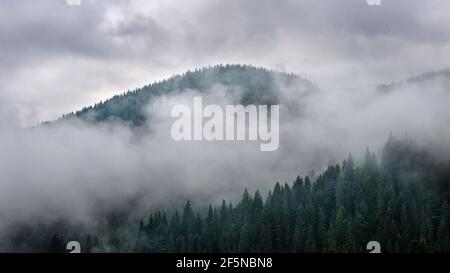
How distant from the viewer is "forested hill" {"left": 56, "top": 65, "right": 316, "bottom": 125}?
43.5 ft

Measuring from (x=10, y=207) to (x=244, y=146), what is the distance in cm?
593

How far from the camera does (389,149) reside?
48.8 feet

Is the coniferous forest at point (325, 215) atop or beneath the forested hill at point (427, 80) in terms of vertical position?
beneath

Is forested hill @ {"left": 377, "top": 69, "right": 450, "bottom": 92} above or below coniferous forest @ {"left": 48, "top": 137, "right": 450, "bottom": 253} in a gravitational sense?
above

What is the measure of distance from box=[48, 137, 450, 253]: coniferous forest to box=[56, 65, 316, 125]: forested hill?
2.98m

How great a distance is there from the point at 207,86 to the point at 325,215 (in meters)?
5.88

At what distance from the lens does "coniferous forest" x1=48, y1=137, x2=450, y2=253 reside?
1349cm

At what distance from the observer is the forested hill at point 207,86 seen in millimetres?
13273

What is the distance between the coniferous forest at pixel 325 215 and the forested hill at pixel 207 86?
9.77 feet

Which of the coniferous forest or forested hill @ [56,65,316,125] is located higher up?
forested hill @ [56,65,316,125]

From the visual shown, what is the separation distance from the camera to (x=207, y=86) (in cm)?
1342

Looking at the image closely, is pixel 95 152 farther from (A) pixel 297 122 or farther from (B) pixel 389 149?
(B) pixel 389 149

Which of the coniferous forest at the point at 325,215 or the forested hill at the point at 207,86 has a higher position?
the forested hill at the point at 207,86

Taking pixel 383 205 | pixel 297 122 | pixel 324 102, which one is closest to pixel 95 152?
pixel 297 122
